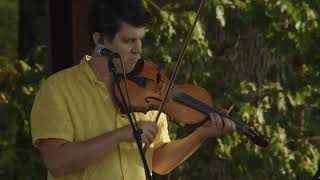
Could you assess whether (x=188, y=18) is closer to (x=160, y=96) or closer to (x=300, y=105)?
(x=300, y=105)

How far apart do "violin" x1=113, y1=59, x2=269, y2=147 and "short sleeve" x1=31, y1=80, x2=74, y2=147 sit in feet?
0.96

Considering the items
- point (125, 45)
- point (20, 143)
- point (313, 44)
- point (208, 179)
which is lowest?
point (208, 179)

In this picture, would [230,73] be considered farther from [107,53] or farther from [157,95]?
[107,53]

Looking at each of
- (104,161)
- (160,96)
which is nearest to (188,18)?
(160,96)

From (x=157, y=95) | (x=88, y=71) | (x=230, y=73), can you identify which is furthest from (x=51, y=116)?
(x=230, y=73)

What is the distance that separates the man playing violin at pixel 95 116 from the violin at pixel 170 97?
7cm

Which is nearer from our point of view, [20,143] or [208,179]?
[20,143]

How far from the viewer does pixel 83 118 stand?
3.04 m

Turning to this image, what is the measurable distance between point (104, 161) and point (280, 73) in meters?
2.80

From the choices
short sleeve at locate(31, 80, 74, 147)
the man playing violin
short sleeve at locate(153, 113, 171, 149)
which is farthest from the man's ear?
short sleeve at locate(153, 113, 171, 149)

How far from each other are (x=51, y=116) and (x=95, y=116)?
0.52 feet

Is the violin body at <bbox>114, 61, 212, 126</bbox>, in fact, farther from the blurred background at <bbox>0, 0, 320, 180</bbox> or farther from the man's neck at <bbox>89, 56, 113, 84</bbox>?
the blurred background at <bbox>0, 0, 320, 180</bbox>

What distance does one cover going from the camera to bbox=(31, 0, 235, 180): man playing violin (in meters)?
2.96

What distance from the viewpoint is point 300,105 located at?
18.0ft
